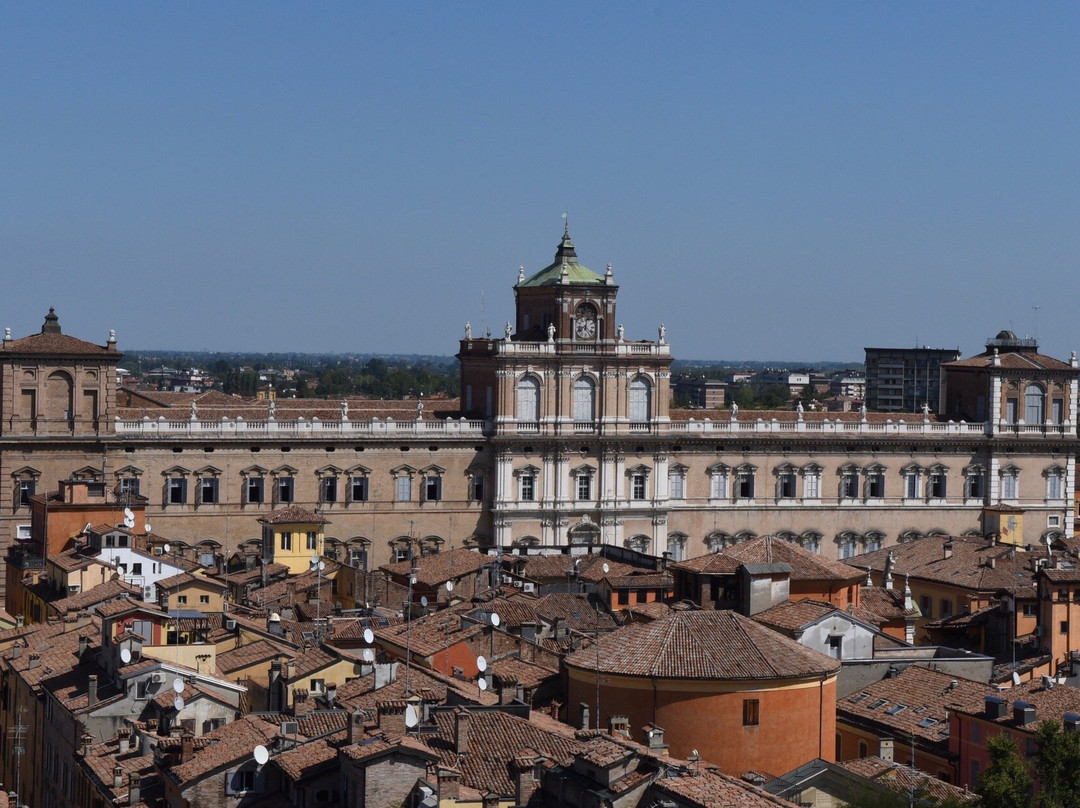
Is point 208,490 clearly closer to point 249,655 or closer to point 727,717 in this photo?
point 249,655

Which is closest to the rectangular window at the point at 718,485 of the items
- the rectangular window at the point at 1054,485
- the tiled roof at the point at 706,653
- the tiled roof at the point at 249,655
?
the rectangular window at the point at 1054,485

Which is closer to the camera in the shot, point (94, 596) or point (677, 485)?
point (94, 596)

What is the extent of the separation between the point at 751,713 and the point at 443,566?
23.8 metres

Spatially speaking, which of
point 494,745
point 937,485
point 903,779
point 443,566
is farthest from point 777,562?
point 937,485

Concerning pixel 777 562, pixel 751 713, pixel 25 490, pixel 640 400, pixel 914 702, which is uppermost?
pixel 640 400

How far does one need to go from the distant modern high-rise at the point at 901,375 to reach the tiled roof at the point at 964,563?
124 m

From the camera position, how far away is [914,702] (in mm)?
35938

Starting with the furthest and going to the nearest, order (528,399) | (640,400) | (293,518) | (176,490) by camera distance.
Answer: (640,400) < (528,399) < (176,490) < (293,518)

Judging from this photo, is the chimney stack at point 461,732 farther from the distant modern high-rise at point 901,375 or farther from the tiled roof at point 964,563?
the distant modern high-rise at point 901,375

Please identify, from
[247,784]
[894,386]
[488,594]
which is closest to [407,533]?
[488,594]

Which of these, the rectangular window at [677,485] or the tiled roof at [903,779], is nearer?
the tiled roof at [903,779]

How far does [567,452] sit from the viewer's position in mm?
68875

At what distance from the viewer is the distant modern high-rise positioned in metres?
186

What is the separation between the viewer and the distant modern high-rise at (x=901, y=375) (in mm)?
185625
